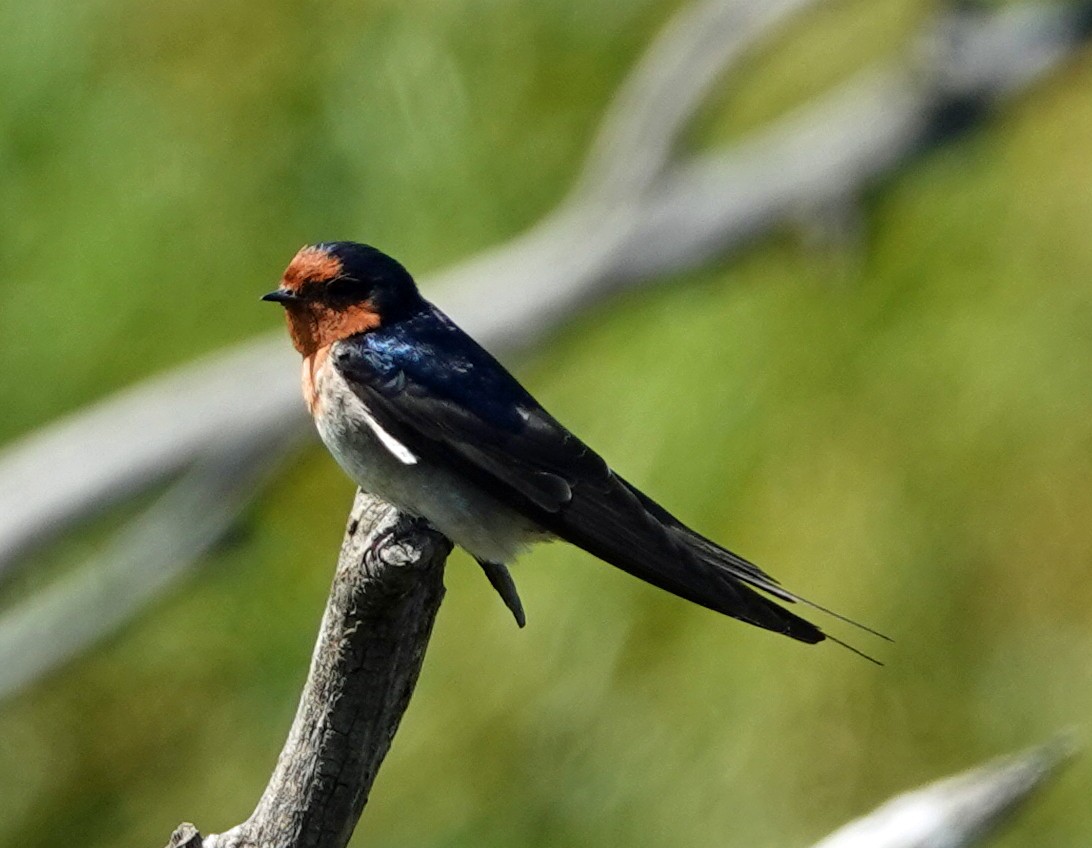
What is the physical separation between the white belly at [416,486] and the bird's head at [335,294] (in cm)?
10

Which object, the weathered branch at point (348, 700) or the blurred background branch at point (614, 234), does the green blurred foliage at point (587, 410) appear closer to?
the blurred background branch at point (614, 234)

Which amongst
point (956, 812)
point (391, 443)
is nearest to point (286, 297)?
point (391, 443)

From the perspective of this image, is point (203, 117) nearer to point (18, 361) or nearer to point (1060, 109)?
point (18, 361)

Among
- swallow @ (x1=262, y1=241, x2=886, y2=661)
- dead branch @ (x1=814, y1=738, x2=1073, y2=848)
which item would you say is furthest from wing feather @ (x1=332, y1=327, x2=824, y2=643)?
dead branch @ (x1=814, y1=738, x2=1073, y2=848)

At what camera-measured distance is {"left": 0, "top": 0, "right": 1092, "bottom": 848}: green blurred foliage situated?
406 cm

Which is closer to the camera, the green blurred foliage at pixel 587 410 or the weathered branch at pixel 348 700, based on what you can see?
the weathered branch at pixel 348 700

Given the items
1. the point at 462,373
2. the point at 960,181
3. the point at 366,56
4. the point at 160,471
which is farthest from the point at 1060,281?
the point at 462,373

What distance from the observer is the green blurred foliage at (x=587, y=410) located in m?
4.06

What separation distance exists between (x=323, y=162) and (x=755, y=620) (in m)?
2.96

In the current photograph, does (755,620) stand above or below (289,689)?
below

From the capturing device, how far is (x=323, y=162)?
482 centimetres

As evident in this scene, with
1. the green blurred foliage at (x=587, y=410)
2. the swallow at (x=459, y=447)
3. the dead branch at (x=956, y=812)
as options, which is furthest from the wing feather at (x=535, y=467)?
the green blurred foliage at (x=587, y=410)

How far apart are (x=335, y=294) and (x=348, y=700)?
0.58 meters

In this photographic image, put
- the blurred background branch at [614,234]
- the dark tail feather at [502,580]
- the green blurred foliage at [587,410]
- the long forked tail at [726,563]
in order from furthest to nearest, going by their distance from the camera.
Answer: the blurred background branch at [614,234] → the green blurred foliage at [587,410] → the dark tail feather at [502,580] → the long forked tail at [726,563]
